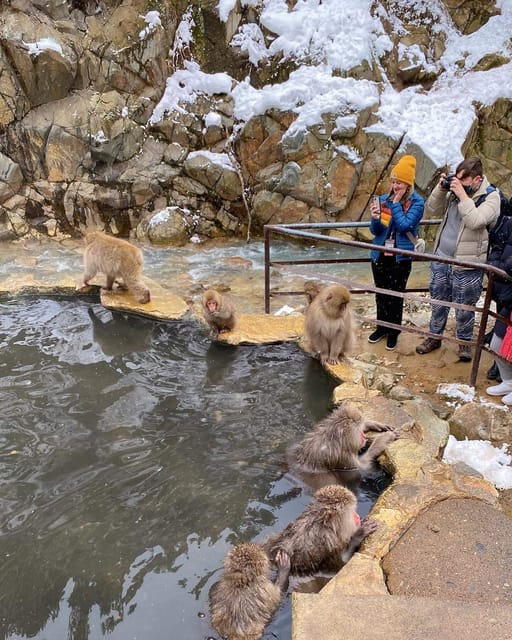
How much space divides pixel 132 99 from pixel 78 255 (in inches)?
148

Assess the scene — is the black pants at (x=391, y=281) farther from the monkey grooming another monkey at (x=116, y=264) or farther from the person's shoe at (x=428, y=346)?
the monkey grooming another monkey at (x=116, y=264)

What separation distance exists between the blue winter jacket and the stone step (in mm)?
2979

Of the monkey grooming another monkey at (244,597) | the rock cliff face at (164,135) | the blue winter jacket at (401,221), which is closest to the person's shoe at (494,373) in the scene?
the blue winter jacket at (401,221)

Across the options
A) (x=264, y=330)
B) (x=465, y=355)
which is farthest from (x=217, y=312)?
(x=465, y=355)

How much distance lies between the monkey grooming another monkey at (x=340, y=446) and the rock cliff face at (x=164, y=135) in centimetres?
691

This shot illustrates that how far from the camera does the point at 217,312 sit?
14.8 feet

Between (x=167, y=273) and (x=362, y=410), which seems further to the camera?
(x=167, y=273)

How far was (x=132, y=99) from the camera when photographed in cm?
1013

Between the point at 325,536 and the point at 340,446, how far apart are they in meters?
0.69

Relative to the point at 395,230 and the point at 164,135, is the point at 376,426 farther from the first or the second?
the point at 164,135

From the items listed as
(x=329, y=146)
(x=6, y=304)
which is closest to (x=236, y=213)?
(x=329, y=146)

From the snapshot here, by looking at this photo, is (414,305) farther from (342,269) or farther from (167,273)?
(167,273)

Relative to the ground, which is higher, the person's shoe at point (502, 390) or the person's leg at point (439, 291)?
the person's leg at point (439, 291)

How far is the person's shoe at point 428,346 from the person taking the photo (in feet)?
15.2
